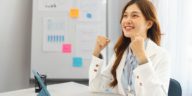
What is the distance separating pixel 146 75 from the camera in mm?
1378

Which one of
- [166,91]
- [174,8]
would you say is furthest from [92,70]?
[174,8]

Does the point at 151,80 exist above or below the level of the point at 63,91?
above

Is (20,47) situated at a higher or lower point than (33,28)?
lower

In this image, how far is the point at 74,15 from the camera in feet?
9.11

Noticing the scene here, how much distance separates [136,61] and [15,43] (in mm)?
1653

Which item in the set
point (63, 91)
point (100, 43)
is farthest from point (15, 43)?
point (100, 43)

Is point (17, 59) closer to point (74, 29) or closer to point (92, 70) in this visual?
point (74, 29)

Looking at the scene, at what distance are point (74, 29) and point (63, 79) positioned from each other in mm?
559

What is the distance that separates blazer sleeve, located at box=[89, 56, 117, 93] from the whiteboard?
0.98 metres

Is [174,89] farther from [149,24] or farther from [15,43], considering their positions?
[15,43]

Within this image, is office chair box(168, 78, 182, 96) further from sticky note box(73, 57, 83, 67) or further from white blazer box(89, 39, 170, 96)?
sticky note box(73, 57, 83, 67)

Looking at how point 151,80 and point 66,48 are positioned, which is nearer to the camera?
point 151,80

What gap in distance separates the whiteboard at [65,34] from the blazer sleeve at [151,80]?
140cm

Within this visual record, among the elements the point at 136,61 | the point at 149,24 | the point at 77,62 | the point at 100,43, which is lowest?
the point at 77,62
